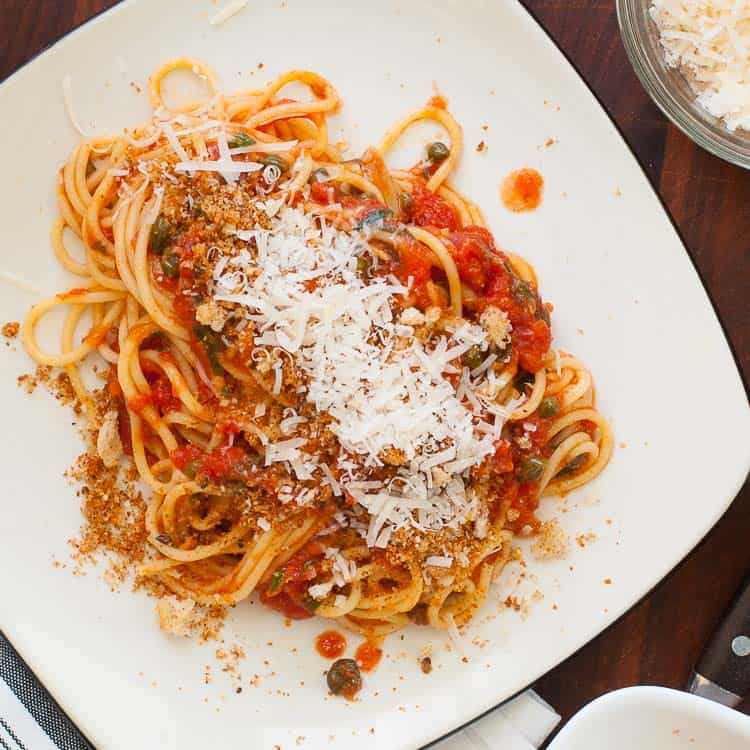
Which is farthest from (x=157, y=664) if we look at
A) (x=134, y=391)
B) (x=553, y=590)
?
(x=553, y=590)

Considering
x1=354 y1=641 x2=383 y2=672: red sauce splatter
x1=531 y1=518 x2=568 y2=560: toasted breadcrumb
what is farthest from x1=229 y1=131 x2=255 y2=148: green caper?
x1=354 y1=641 x2=383 y2=672: red sauce splatter

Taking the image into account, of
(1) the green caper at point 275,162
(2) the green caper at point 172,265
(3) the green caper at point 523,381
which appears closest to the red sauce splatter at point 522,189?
(3) the green caper at point 523,381

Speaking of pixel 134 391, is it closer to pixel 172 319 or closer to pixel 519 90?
pixel 172 319

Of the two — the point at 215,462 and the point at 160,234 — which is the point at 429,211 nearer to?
the point at 160,234

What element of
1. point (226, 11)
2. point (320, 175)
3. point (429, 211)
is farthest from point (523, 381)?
point (226, 11)

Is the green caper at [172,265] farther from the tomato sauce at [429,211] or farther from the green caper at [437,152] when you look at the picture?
the green caper at [437,152]

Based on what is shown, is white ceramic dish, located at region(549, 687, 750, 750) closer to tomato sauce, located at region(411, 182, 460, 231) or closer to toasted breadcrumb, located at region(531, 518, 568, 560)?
toasted breadcrumb, located at region(531, 518, 568, 560)
